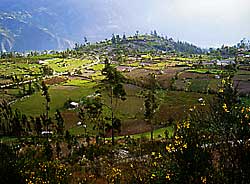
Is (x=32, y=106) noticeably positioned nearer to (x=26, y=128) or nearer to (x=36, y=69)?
(x=26, y=128)

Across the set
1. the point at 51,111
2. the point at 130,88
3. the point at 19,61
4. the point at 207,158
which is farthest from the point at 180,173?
the point at 19,61

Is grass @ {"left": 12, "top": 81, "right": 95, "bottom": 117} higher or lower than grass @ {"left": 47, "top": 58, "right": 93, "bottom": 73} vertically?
lower

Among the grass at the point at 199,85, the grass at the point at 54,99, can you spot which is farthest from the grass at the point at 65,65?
the grass at the point at 199,85

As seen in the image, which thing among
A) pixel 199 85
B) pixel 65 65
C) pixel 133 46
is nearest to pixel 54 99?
pixel 199 85

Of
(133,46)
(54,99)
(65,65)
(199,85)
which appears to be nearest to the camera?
(54,99)

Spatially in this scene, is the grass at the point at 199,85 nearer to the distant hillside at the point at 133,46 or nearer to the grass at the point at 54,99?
the grass at the point at 54,99

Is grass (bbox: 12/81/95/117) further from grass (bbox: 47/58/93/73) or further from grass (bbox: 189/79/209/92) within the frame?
grass (bbox: 47/58/93/73)

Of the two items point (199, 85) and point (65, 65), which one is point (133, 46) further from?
point (199, 85)

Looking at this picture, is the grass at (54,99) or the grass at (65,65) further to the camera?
the grass at (65,65)

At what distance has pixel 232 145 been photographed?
586 cm

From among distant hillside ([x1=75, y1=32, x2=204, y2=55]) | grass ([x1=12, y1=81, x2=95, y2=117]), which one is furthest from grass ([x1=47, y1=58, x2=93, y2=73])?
distant hillside ([x1=75, y1=32, x2=204, y2=55])

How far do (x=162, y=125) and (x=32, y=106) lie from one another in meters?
19.7

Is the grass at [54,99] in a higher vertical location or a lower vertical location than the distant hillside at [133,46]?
lower

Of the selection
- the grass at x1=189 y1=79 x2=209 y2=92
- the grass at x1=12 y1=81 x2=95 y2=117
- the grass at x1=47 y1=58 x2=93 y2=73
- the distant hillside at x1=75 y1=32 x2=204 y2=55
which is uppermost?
the distant hillside at x1=75 y1=32 x2=204 y2=55
